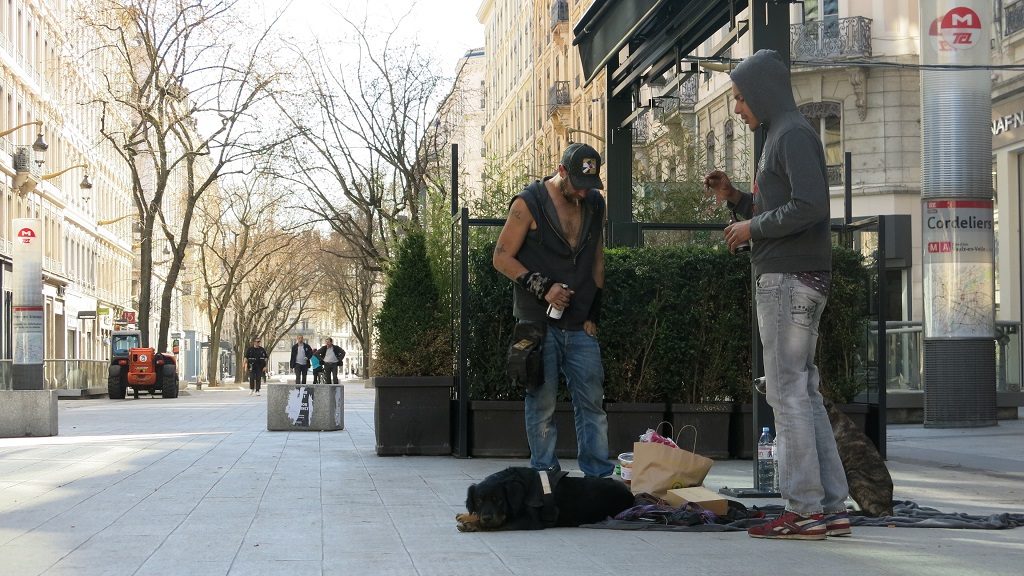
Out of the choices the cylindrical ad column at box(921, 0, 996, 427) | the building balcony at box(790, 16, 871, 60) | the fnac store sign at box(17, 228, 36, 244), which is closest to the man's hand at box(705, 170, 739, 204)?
A: the cylindrical ad column at box(921, 0, 996, 427)

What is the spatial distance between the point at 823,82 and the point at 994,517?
27969 millimetres

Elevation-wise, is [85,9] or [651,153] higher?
[85,9]

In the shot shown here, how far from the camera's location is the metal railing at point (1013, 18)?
2442cm

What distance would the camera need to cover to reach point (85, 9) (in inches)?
1619

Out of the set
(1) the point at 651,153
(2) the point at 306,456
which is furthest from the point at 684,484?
(1) the point at 651,153

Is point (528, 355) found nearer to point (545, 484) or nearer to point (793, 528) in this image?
point (545, 484)

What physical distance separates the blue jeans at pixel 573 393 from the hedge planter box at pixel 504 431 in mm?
3265

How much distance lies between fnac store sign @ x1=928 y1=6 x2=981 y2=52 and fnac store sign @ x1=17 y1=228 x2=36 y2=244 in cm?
2087

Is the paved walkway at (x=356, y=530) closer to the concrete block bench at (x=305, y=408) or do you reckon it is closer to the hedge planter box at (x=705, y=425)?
the hedge planter box at (x=705, y=425)

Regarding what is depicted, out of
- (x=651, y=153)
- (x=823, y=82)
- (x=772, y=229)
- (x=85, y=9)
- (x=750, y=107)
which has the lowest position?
(x=772, y=229)

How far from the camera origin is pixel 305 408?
16172 millimetres

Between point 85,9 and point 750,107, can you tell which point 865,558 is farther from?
point 85,9

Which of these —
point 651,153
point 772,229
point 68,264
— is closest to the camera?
point 772,229

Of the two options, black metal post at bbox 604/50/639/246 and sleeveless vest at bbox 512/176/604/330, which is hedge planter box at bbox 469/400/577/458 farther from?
sleeveless vest at bbox 512/176/604/330
